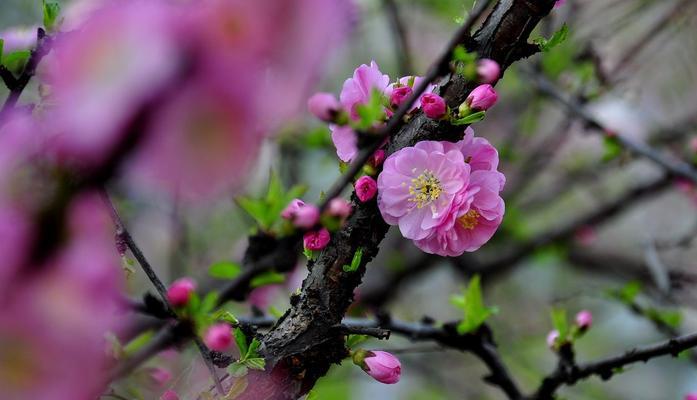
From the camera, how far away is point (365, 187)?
61cm

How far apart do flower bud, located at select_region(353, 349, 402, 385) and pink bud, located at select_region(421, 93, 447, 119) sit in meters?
0.24

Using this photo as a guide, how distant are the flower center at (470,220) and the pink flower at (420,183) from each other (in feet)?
0.09

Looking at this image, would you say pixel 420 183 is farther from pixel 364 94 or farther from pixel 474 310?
pixel 474 310

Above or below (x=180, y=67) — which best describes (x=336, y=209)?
below

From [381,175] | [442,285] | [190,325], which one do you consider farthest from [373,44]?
[190,325]

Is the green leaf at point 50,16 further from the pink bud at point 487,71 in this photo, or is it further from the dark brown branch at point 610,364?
the dark brown branch at point 610,364

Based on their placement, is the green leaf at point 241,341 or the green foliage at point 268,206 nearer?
the green foliage at point 268,206

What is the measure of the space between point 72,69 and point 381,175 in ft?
1.18

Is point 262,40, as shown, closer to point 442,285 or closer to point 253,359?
point 253,359

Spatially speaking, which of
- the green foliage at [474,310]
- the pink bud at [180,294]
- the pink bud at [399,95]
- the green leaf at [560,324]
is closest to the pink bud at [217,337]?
the pink bud at [180,294]

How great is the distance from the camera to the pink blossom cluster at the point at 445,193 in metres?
0.61

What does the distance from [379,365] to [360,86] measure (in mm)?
272

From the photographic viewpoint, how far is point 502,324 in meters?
2.91

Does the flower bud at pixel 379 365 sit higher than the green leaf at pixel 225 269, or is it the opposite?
the green leaf at pixel 225 269
